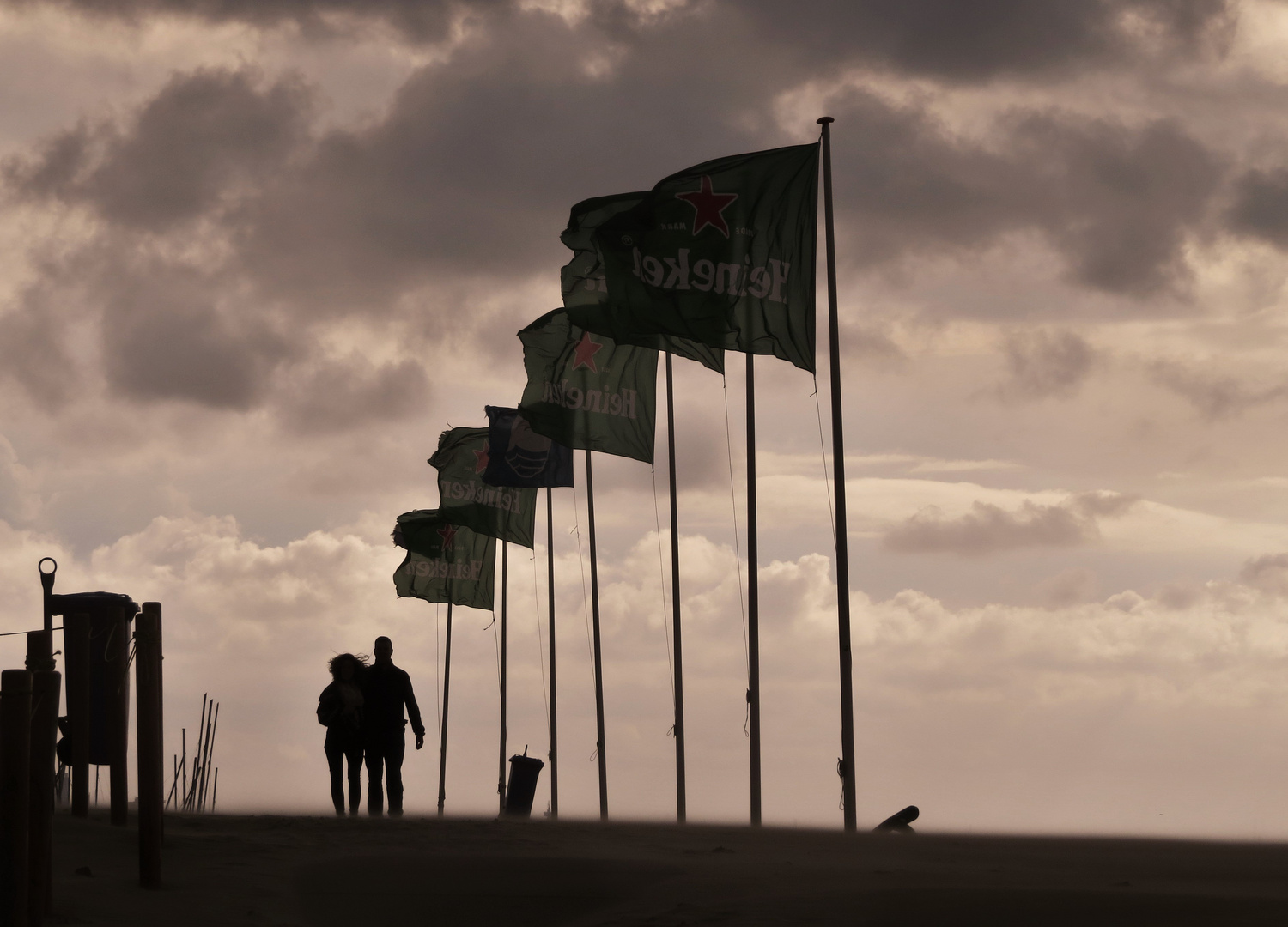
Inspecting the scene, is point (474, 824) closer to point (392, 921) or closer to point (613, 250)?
point (392, 921)

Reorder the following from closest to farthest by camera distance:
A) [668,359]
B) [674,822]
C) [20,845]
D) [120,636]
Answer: [20,845] < [120,636] < [674,822] < [668,359]

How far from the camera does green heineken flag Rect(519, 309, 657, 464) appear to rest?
24.2m

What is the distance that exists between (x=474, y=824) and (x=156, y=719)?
17.1 feet

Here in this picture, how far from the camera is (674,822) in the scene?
1681cm

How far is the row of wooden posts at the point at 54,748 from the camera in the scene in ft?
25.6

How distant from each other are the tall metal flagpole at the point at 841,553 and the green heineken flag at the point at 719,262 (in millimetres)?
325

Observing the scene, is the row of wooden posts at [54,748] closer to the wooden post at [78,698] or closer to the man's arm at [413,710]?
the wooden post at [78,698]

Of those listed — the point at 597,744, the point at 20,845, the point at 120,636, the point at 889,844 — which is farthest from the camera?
the point at 597,744

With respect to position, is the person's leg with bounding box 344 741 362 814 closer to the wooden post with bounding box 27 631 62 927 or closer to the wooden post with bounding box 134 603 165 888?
the wooden post with bounding box 134 603 165 888

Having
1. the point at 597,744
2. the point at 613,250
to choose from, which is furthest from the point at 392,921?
the point at 597,744

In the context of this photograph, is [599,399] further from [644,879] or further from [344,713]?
[644,879]

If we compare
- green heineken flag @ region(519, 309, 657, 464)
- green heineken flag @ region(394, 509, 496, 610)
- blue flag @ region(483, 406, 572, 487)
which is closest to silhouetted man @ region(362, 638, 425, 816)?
green heineken flag @ region(519, 309, 657, 464)

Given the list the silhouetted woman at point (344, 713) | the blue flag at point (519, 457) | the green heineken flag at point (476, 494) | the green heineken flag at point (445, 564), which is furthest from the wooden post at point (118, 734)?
the green heineken flag at point (445, 564)

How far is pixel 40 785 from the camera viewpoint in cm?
842
